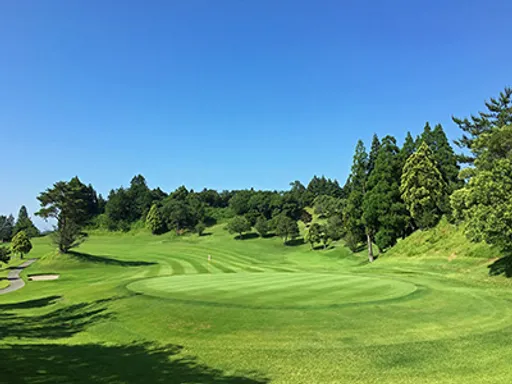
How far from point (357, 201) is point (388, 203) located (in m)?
5.61

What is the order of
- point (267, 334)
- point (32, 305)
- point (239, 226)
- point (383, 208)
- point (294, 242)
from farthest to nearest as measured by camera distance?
point (239, 226) < point (294, 242) < point (383, 208) < point (32, 305) < point (267, 334)

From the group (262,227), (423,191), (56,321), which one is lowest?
(56,321)

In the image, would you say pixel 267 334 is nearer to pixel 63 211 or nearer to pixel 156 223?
pixel 63 211

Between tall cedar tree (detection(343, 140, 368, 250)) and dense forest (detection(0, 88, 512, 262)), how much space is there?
15 centimetres

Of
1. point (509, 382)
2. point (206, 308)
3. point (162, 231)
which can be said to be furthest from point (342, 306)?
point (162, 231)

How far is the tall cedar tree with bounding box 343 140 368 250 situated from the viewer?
2048 inches

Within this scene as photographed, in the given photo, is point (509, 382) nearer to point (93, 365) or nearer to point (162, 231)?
point (93, 365)

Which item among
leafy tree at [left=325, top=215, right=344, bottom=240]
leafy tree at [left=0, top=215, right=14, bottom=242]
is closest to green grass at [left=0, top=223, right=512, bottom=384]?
leafy tree at [left=325, top=215, right=344, bottom=240]

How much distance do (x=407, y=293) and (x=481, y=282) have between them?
834 cm

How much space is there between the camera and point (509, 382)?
7.02 metres

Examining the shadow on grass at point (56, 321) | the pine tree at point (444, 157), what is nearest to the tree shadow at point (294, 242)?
the pine tree at point (444, 157)

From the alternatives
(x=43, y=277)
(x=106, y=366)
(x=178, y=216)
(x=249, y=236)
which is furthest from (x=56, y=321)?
(x=178, y=216)

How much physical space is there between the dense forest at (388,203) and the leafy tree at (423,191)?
0.12 metres

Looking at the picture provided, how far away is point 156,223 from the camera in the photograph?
11025 centimetres
